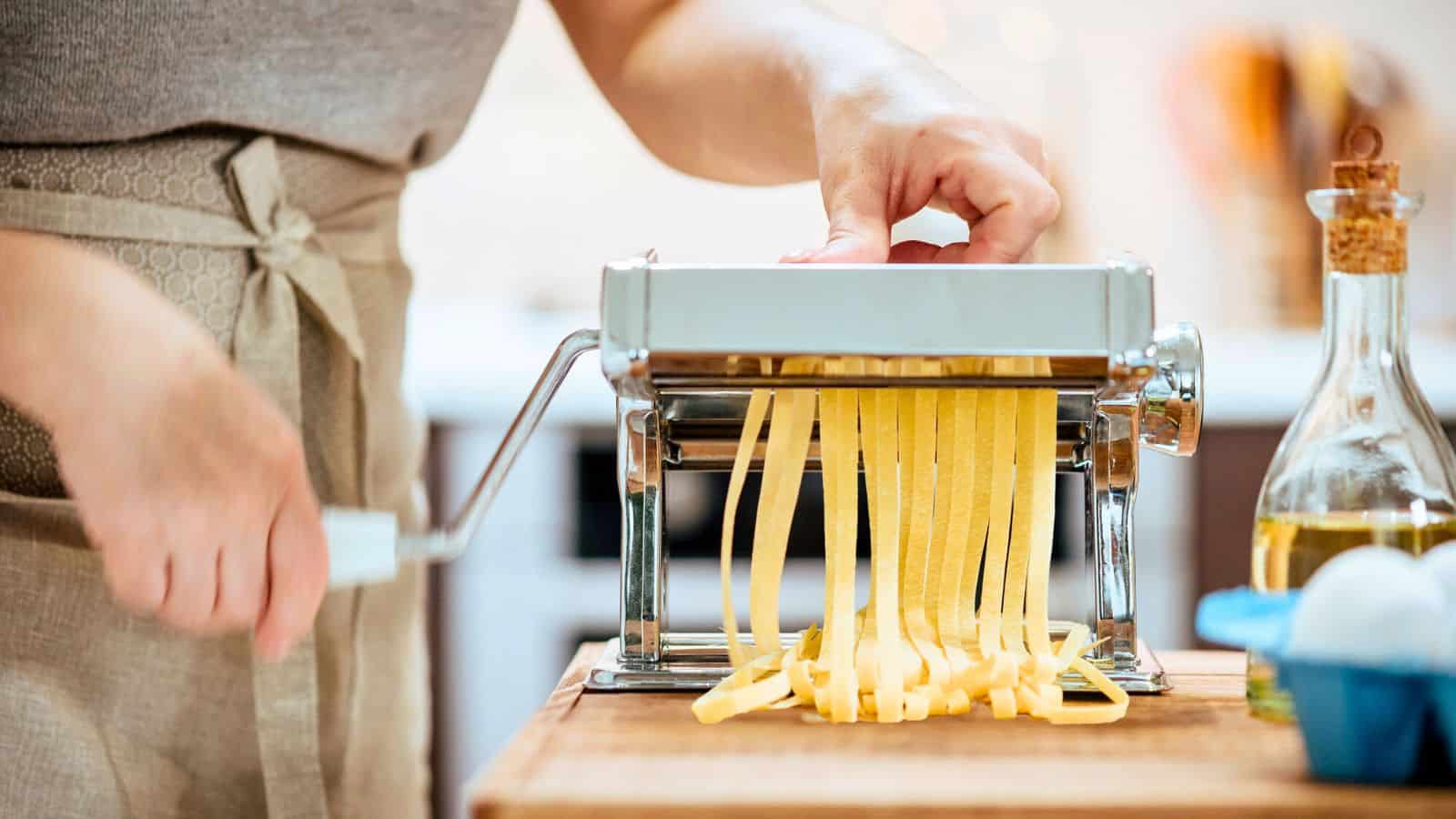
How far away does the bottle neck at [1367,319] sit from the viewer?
1.80ft

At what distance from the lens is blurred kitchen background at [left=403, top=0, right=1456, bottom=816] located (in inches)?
75.5

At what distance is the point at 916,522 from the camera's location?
0.61m

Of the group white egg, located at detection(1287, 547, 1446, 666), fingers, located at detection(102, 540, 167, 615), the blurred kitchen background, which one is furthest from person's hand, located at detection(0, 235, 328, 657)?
the blurred kitchen background

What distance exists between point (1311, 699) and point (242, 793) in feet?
1.78

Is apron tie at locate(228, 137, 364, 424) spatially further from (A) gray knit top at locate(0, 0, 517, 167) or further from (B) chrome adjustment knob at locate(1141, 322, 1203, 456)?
(B) chrome adjustment knob at locate(1141, 322, 1203, 456)

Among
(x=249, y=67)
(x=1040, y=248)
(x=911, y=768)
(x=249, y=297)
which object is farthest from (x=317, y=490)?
(x=1040, y=248)

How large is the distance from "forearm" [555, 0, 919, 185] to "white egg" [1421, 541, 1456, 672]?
1.15ft

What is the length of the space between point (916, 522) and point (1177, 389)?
5.1 inches

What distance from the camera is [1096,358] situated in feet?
1.77

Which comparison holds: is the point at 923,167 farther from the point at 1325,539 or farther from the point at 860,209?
the point at 1325,539

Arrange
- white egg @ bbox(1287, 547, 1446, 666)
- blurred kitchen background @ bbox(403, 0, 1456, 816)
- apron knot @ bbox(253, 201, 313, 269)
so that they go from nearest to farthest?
white egg @ bbox(1287, 547, 1446, 666) < apron knot @ bbox(253, 201, 313, 269) < blurred kitchen background @ bbox(403, 0, 1456, 816)

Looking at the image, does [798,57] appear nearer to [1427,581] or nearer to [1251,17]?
[1427,581]

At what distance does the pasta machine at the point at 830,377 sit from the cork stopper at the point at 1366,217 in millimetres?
76

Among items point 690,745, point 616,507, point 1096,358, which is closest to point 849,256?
point 1096,358
